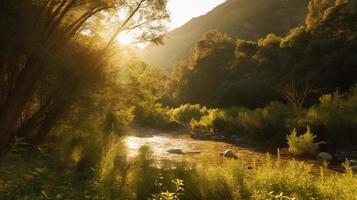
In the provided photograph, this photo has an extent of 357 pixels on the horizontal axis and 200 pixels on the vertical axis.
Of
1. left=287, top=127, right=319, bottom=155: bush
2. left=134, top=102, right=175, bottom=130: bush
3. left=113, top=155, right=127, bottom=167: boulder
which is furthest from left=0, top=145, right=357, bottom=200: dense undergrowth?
left=134, top=102, right=175, bottom=130: bush

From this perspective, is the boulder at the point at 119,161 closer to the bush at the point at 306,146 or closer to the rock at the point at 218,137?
the bush at the point at 306,146

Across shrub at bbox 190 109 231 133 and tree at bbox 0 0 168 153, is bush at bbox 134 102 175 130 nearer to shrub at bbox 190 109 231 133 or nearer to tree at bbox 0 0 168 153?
→ shrub at bbox 190 109 231 133

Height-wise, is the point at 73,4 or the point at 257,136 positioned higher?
the point at 73,4

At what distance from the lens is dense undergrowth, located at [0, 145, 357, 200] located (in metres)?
6.95

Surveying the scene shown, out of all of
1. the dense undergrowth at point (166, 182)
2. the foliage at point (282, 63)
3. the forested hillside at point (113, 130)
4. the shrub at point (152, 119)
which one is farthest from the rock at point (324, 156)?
the shrub at point (152, 119)

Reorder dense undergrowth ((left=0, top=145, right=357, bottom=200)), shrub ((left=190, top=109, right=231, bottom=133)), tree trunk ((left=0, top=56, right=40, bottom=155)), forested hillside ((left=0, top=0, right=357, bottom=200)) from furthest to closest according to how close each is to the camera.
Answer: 1. shrub ((left=190, top=109, right=231, bottom=133))
2. tree trunk ((left=0, top=56, right=40, bottom=155))
3. forested hillside ((left=0, top=0, right=357, bottom=200))
4. dense undergrowth ((left=0, top=145, right=357, bottom=200))

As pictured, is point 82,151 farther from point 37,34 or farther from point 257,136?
point 257,136

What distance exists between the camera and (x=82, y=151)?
10.2 meters

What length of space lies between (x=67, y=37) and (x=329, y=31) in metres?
26.9

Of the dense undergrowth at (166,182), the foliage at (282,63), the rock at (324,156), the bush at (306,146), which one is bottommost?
the rock at (324,156)

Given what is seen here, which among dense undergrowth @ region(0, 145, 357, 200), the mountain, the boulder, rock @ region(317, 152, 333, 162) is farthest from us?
the mountain

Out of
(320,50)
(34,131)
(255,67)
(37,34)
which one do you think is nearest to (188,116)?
(255,67)

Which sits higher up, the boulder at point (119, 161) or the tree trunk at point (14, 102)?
the tree trunk at point (14, 102)

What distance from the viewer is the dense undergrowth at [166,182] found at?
22.8 feet
